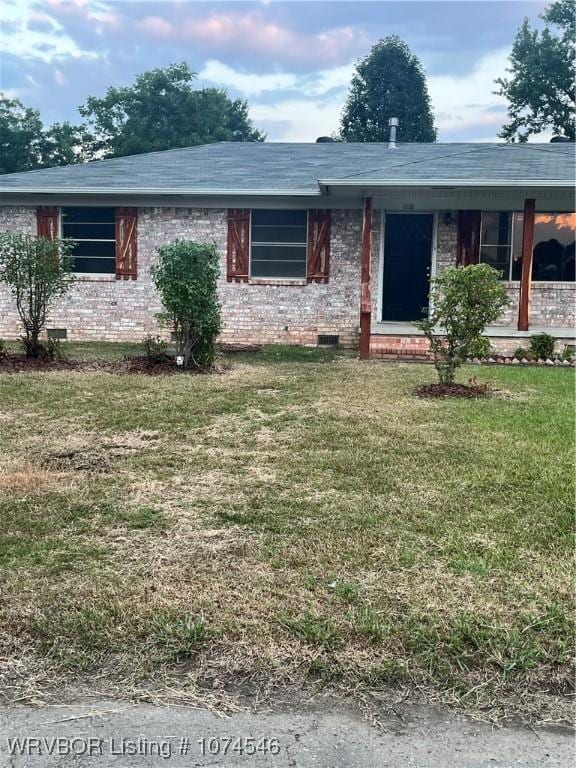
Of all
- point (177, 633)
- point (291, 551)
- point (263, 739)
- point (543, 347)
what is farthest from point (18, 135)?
A: point (263, 739)

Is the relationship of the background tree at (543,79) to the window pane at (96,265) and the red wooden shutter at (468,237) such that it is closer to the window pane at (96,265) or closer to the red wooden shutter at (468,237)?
the red wooden shutter at (468,237)

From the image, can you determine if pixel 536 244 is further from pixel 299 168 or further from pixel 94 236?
pixel 94 236

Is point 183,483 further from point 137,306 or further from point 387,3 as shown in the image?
point 137,306

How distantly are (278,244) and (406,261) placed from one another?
259 centimetres

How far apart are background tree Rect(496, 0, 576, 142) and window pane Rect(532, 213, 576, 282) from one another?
64.1 ft

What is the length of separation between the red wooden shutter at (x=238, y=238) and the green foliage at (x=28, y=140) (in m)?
22.8

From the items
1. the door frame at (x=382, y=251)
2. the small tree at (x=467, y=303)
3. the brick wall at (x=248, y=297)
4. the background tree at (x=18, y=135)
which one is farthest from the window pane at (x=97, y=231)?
the background tree at (x=18, y=135)

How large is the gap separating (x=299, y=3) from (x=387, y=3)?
3.91 ft

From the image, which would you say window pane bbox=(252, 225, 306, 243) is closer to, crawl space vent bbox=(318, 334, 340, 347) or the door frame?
the door frame

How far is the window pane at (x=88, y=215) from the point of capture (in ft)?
44.9

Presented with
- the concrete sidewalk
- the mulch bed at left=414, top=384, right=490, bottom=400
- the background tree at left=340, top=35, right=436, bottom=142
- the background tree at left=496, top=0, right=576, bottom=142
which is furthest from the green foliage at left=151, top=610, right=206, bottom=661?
the background tree at left=340, top=35, right=436, bottom=142

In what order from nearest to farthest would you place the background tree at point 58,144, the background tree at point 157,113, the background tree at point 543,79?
the background tree at point 543,79
the background tree at point 58,144
the background tree at point 157,113

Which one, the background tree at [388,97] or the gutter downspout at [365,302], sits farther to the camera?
the background tree at [388,97]

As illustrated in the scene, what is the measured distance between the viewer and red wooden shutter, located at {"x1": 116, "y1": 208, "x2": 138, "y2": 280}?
13.5 metres
